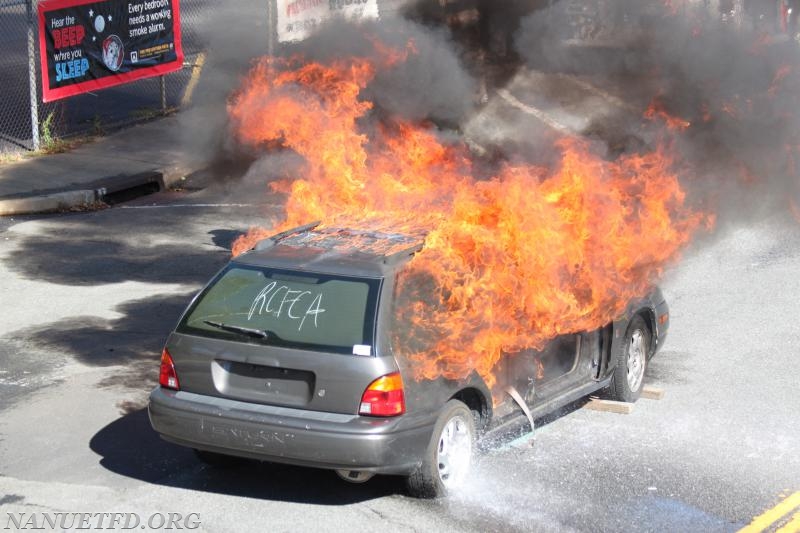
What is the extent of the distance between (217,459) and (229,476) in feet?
0.40

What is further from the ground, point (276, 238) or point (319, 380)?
point (276, 238)

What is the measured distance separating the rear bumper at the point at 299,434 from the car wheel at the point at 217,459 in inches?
17.6

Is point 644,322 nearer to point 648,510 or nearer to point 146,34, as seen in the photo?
point 648,510

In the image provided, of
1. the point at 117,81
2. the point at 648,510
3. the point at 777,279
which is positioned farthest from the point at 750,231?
the point at 117,81

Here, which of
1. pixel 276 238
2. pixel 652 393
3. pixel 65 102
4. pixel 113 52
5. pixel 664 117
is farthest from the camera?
pixel 65 102

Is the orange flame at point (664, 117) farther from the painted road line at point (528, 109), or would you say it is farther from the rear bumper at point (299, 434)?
the rear bumper at point (299, 434)

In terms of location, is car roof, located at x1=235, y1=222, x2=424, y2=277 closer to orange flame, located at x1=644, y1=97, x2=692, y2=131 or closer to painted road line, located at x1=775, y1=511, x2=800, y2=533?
painted road line, located at x1=775, y1=511, x2=800, y2=533

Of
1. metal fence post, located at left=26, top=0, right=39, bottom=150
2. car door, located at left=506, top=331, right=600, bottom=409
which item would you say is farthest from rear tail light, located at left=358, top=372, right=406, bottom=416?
metal fence post, located at left=26, top=0, right=39, bottom=150

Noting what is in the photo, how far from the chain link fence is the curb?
1.88 m

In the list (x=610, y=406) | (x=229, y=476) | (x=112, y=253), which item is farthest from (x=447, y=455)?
(x=112, y=253)

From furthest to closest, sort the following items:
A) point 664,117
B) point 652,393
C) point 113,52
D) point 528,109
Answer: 1. point 113,52
2. point 528,109
3. point 664,117
4. point 652,393

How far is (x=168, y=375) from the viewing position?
659 centimetres

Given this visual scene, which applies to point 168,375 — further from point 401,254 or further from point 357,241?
point 401,254

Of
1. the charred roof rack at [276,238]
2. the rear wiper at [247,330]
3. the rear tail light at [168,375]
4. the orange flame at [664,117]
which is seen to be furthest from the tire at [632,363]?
the rear tail light at [168,375]
